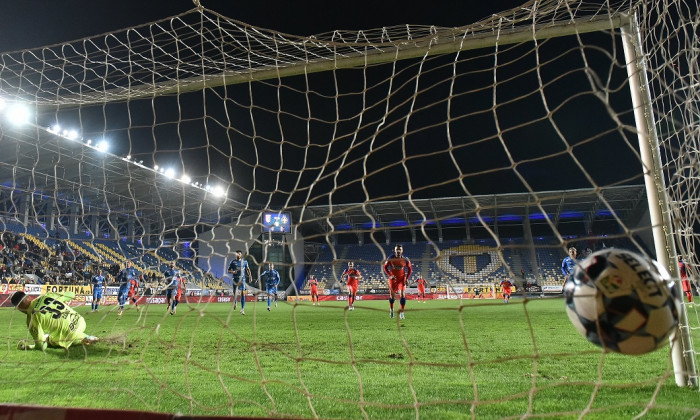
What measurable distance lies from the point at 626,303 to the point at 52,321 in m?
5.82

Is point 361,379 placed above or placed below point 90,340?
below

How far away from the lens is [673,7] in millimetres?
3426

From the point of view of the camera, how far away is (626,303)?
6.09 ft

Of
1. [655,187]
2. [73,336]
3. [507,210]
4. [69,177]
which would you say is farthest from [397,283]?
[507,210]

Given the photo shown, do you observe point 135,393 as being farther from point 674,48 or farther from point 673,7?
point 673,7

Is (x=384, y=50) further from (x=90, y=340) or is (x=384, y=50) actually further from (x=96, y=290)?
(x=96, y=290)

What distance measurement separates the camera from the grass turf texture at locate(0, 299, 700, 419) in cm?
274

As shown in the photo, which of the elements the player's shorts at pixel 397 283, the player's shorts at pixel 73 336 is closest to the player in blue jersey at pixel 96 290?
the player's shorts at pixel 73 336

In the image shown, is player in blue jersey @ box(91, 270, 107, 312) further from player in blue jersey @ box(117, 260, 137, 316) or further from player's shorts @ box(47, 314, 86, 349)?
player's shorts @ box(47, 314, 86, 349)

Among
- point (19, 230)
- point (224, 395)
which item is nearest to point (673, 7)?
point (224, 395)

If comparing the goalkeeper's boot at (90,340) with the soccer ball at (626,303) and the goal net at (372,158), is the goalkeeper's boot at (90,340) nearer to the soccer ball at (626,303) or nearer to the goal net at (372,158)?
the goal net at (372,158)

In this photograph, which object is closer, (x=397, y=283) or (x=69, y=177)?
(x=397, y=283)

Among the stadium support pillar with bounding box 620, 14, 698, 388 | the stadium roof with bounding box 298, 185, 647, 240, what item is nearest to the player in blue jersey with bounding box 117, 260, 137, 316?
the stadium support pillar with bounding box 620, 14, 698, 388

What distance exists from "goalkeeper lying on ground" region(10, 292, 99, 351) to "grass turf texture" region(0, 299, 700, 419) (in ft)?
0.59
